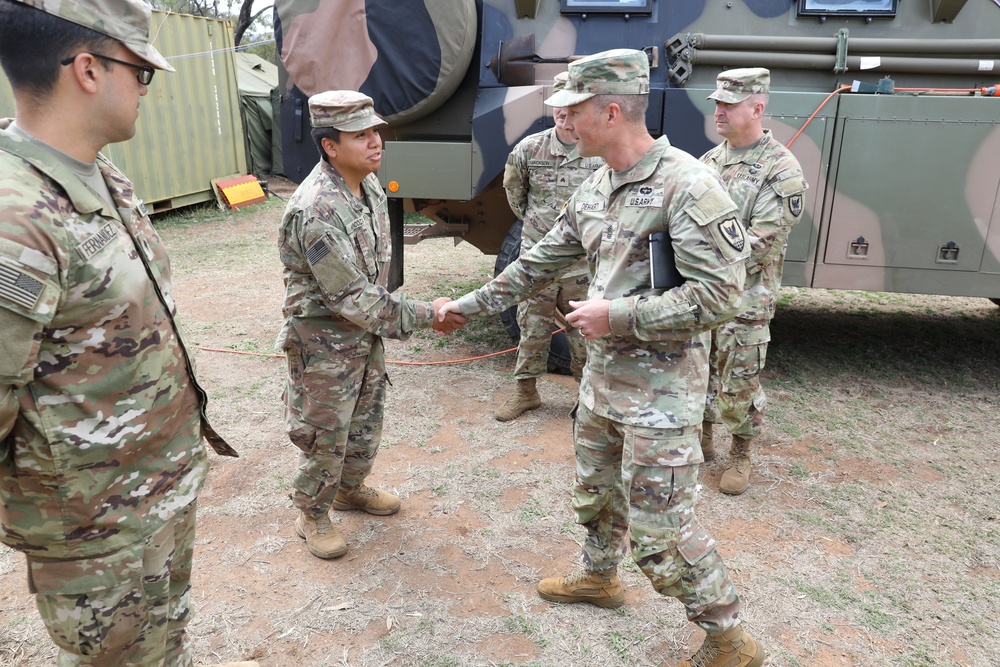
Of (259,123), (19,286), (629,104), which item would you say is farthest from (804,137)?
(259,123)

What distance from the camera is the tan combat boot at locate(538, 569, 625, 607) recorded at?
276 cm

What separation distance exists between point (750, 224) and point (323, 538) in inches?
95.2

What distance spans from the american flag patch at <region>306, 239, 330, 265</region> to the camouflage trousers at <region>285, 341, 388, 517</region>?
15.1 inches

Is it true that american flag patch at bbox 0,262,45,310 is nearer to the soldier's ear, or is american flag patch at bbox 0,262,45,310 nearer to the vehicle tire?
the soldier's ear

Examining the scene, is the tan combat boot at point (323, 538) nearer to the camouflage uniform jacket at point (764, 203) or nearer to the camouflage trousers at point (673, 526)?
the camouflage trousers at point (673, 526)

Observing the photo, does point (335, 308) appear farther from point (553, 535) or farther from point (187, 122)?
point (187, 122)

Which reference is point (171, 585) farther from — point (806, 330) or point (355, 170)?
point (806, 330)

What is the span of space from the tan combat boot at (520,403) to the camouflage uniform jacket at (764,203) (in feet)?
4.84

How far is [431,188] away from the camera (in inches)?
194

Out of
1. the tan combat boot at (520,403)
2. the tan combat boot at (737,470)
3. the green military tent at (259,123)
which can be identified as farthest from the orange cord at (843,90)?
the green military tent at (259,123)

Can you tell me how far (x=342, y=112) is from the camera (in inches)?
104

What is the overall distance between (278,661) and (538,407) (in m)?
2.46

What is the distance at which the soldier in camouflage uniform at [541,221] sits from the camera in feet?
13.9

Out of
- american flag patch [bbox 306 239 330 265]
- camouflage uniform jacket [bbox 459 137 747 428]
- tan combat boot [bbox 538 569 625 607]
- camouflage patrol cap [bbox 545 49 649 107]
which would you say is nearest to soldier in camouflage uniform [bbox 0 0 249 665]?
american flag patch [bbox 306 239 330 265]
